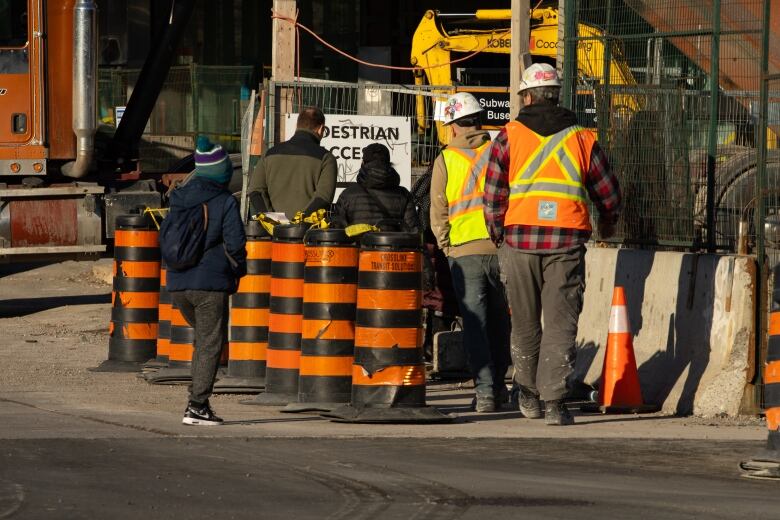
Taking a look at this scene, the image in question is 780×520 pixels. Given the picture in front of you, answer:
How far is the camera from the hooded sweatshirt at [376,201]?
39.6 ft

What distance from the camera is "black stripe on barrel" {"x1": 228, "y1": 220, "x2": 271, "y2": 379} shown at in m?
12.2

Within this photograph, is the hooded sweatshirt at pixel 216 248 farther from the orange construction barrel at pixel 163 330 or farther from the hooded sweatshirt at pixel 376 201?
the orange construction barrel at pixel 163 330

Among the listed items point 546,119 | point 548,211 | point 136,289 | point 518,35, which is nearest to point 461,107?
point 546,119

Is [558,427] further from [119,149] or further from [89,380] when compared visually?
[119,149]

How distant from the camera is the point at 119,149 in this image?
19.9 metres

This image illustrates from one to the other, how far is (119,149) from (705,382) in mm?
10485

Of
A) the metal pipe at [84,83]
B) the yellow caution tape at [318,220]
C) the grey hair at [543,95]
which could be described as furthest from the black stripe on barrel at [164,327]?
the metal pipe at [84,83]

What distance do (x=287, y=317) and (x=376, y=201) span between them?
1.24m

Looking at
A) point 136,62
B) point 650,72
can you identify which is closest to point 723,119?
point 650,72

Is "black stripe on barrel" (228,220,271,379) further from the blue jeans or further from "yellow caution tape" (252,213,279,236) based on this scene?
the blue jeans

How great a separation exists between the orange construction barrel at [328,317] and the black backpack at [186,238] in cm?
96

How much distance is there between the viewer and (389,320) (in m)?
10.3

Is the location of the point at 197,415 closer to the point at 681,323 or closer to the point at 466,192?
the point at 466,192

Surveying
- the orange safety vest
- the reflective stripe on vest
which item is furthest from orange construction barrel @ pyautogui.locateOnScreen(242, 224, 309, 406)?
the orange safety vest
